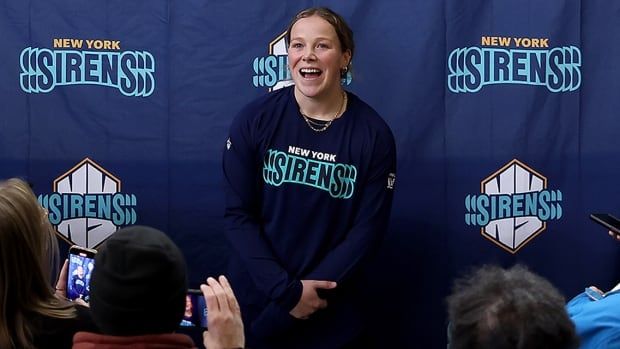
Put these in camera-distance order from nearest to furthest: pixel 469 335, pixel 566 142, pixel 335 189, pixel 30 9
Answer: pixel 469 335 → pixel 335 189 → pixel 30 9 → pixel 566 142

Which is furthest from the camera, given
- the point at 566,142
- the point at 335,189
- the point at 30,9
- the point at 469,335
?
the point at 566,142

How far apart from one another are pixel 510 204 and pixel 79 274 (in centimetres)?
147

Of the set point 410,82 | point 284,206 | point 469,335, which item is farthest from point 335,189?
point 469,335

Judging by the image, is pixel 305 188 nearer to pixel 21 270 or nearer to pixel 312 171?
pixel 312 171

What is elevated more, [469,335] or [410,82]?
[410,82]

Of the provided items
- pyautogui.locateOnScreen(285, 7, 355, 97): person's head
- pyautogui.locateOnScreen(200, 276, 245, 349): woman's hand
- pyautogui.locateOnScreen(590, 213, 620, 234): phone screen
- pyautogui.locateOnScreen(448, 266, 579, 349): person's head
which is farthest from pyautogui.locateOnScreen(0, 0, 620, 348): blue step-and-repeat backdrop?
pyautogui.locateOnScreen(448, 266, 579, 349): person's head

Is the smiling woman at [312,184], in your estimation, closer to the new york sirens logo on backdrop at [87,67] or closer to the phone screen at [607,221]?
the new york sirens logo on backdrop at [87,67]

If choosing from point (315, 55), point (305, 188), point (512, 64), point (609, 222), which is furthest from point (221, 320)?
point (512, 64)

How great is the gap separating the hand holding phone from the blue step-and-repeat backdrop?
6.6 inches

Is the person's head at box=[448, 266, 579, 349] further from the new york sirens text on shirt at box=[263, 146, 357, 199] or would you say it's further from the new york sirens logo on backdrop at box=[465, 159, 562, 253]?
the new york sirens logo on backdrop at box=[465, 159, 562, 253]

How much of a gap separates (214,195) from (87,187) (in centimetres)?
42

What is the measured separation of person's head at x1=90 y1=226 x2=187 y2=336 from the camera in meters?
1.41

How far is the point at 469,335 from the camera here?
1.31 metres

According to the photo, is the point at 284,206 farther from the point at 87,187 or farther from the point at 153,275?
the point at 153,275
